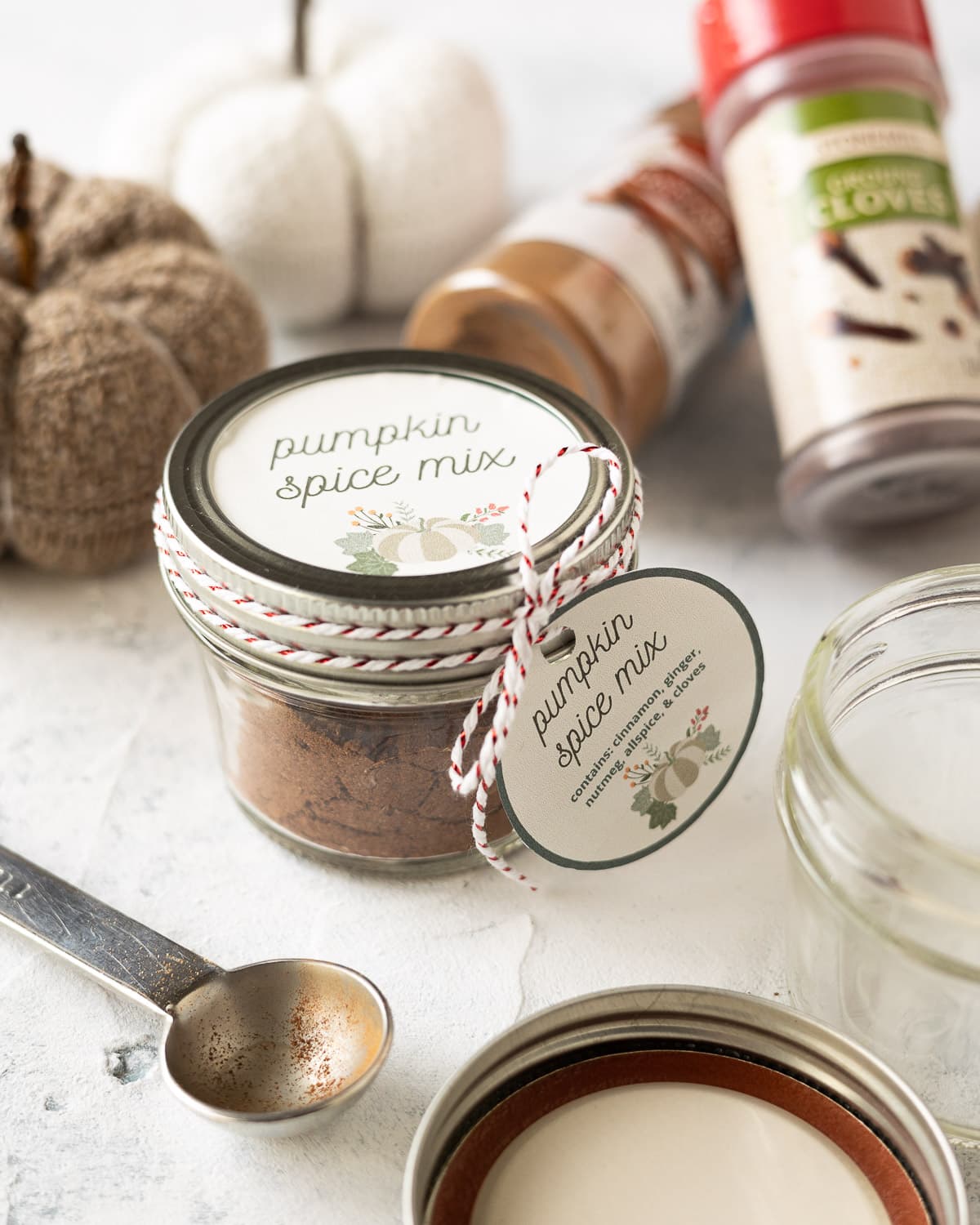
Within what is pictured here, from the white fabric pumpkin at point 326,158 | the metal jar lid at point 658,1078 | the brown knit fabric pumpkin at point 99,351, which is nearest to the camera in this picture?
the metal jar lid at point 658,1078

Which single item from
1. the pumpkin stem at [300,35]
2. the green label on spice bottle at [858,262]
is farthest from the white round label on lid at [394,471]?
the pumpkin stem at [300,35]

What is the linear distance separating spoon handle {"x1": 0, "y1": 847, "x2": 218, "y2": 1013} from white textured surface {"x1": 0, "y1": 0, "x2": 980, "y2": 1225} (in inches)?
1.2

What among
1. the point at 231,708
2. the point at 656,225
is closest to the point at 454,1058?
the point at 231,708

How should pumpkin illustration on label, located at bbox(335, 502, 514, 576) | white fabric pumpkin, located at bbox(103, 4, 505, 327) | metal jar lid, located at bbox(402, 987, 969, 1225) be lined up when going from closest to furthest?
metal jar lid, located at bbox(402, 987, 969, 1225)
pumpkin illustration on label, located at bbox(335, 502, 514, 576)
white fabric pumpkin, located at bbox(103, 4, 505, 327)

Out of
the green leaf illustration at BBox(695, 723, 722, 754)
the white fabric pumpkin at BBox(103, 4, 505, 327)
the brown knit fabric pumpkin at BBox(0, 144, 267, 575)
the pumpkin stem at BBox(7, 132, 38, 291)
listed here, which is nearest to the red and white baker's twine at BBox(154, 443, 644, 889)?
the green leaf illustration at BBox(695, 723, 722, 754)

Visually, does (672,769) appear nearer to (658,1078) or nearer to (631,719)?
(631,719)

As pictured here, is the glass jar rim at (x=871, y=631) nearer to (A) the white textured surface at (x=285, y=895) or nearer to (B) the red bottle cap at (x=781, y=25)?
(A) the white textured surface at (x=285, y=895)

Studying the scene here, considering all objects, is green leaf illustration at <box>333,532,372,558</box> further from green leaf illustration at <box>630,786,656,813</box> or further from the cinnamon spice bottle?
the cinnamon spice bottle


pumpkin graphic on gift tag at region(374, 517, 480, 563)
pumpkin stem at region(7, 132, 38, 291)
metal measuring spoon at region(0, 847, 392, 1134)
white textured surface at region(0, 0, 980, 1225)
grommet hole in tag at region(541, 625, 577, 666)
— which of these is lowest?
white textured surface at region(0, 0, 980, 1225)

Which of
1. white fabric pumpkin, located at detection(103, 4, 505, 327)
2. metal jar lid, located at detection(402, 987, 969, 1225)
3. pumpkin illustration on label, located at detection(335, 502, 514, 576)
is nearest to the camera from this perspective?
metal jar lid, located at detection(402, 987, 969, 1225)

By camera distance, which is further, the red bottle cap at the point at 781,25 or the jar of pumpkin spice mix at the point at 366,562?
the red bottle cap at the point at 781,25

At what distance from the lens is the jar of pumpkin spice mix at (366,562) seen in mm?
615

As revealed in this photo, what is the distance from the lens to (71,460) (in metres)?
0.85

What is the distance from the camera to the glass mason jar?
1.78 feet
